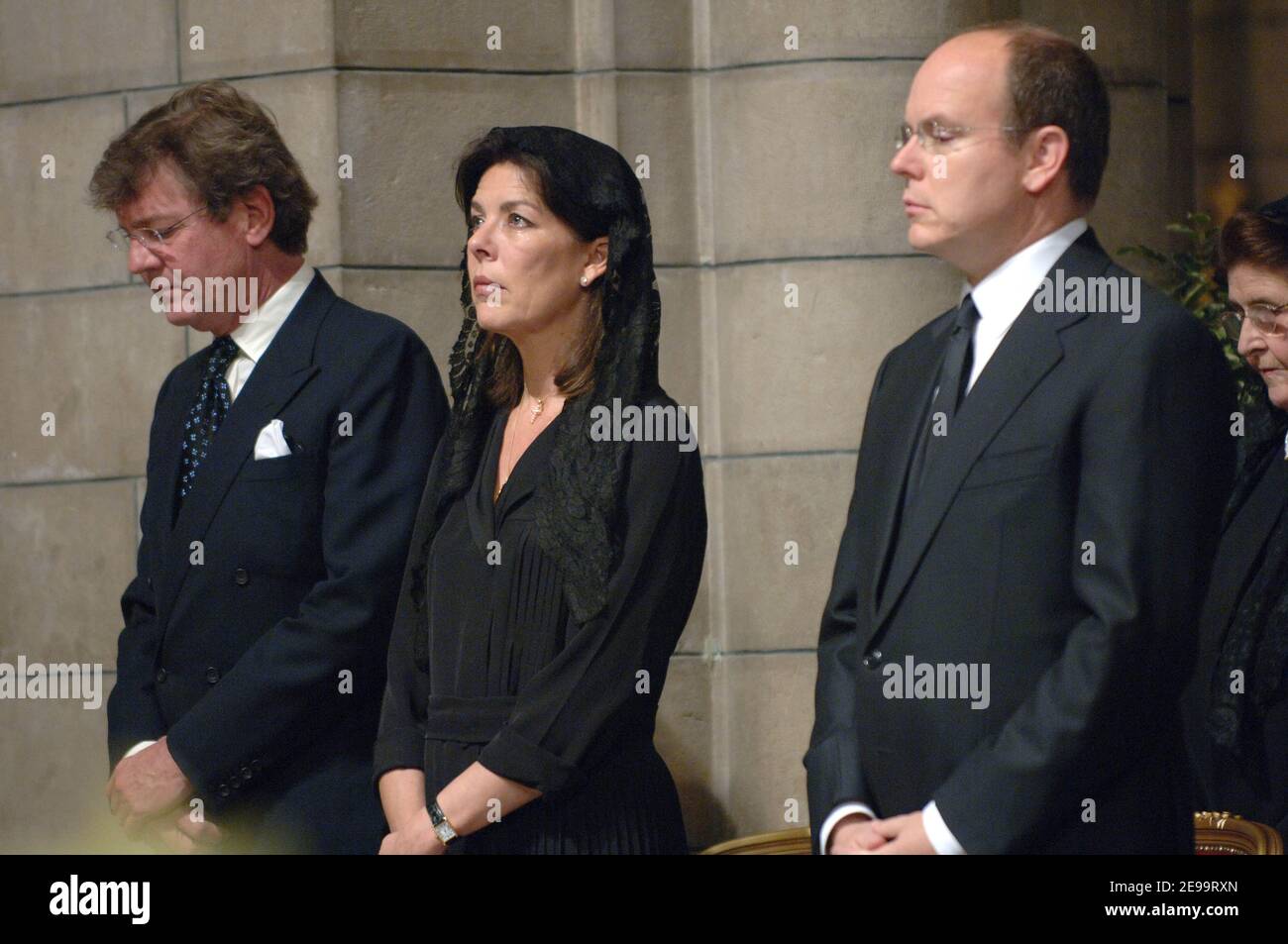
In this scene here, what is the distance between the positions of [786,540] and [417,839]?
8.71 ft

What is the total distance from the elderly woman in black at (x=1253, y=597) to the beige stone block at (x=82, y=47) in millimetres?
3632

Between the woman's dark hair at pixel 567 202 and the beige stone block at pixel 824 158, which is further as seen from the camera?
the beige stone block at pixel 824 158

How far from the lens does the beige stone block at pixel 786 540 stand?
6.22 meters

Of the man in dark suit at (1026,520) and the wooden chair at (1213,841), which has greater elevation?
the man in dark suit at (1026,520)

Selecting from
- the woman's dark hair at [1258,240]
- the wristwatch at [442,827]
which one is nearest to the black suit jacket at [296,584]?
the wristwatch at [442,827]

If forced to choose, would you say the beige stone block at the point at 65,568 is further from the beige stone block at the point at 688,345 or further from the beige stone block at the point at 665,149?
the beige stone block at the point at 665,149

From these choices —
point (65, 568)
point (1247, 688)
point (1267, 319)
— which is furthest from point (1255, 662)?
point (65, 568)

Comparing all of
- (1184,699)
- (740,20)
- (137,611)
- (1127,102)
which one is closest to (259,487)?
(137,611)

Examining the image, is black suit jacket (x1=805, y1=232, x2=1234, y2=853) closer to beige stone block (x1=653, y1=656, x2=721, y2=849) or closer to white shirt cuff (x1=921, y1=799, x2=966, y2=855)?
white shirt cuff (x1=921, y1=799, x2=966, y2=855)

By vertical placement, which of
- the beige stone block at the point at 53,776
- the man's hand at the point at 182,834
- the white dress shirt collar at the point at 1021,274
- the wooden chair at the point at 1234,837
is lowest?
the beige stone block at the point at 53,776

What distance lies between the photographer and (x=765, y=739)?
6250 mm

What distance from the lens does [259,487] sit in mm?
4371

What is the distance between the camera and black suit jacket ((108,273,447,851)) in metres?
4.25
